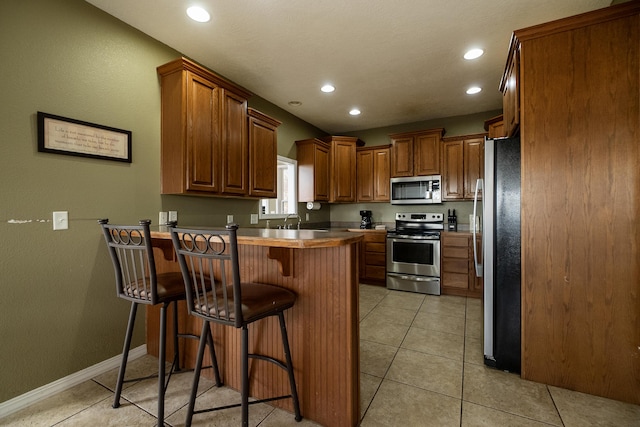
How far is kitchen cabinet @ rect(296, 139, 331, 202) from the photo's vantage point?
4.55 m

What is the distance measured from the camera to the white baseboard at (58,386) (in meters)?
1.72

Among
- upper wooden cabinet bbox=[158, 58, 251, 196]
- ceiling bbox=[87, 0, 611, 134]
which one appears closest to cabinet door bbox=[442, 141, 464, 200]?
ceiling bbox=[87, 0, 611, 134]

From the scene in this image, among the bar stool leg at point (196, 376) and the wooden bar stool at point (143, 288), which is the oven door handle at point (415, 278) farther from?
the bar stool leg at point (196, 376)

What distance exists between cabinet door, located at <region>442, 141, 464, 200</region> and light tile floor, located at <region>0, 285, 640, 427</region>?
2515 millimetres

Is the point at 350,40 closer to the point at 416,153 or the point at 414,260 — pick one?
the point at 416,153

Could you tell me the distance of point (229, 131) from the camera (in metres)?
2.86

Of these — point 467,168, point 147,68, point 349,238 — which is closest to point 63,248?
point 147,68

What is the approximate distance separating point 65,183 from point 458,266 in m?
4.36

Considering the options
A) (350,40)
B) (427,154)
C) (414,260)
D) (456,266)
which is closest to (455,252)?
(456,266)

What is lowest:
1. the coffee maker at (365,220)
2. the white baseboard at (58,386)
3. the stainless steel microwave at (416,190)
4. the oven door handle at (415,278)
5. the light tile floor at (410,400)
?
the light tile floor at (410,400)

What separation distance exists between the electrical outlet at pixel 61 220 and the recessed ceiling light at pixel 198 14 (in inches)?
67.4

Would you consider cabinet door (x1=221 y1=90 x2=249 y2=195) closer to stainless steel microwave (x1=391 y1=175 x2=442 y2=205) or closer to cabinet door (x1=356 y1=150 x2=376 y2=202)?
cabinet door (x1=356 y1=150 x2=376 y2=202)

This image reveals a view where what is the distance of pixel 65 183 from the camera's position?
1.97 meters

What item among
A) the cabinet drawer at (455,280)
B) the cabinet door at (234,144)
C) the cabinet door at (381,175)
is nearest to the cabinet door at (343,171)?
the cabinet door at (381,175)
